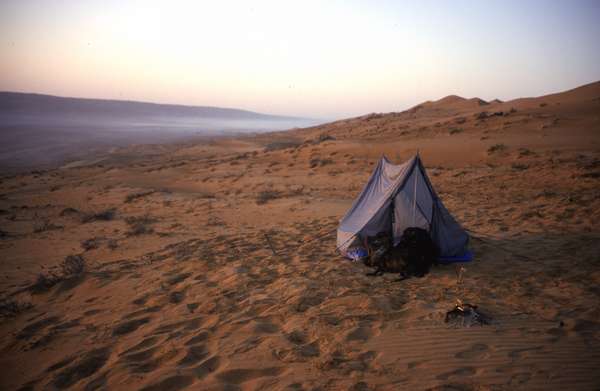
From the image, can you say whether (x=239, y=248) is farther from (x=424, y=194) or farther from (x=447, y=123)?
(x=447, y=123)

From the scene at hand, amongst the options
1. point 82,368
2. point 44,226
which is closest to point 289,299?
point 82,368

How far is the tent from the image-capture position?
700cm

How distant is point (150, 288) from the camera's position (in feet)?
21.5

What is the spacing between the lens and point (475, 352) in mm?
4188

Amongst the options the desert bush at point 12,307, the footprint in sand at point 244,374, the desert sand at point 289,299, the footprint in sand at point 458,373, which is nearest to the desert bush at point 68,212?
the desert sand at point 289,299

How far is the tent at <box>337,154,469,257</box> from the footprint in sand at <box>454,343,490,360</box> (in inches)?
106

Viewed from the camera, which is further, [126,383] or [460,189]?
[460,189]

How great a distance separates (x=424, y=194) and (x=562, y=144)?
15.7 metres

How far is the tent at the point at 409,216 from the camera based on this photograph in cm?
700

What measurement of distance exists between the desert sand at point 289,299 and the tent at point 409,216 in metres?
0.50

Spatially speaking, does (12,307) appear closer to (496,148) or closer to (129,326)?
(129,326)

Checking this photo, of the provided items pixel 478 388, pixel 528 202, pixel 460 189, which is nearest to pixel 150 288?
pixel 478 388

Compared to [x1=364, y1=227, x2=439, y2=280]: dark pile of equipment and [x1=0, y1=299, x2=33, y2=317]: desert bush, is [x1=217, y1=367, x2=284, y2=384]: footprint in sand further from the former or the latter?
[x1=0, y1=299, x2=33, y2=317]: desert bush

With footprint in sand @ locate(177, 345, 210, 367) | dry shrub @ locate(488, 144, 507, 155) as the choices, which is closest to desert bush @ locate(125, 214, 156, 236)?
footprint in sand @ locate(177, 345, 210, 367)
